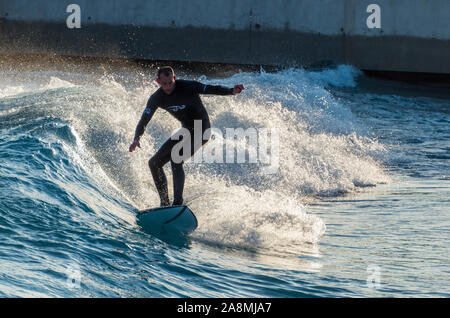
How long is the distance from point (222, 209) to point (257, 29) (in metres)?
18.9

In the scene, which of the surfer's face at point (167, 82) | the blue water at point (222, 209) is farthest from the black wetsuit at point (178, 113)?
the blue water at point (222, 209)

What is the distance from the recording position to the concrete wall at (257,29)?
2580cm

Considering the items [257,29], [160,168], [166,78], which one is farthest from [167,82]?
[257,29]

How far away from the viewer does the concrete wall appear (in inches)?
1016

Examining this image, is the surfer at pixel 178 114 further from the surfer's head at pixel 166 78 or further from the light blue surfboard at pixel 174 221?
the light blue surfboard at pixel 174 221

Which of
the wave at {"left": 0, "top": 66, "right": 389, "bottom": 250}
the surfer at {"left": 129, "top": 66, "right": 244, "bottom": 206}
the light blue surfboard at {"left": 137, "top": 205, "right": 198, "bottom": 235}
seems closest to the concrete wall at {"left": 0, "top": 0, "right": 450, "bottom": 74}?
the wave at {"left": 0, "top": 66, "right": 389, "bottom": 250}

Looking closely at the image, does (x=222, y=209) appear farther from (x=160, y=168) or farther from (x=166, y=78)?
(x=166, y=78)

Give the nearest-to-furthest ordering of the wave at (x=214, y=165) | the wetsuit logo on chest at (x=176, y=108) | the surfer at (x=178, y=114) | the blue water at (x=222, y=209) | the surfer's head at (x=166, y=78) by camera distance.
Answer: the blue water at (x=222, y=209) < the surfer's head at (x=166, y=78) < the wave at (x=214, y=165) < the surfer at (x=178, y=114) < the wetsuit logo on chest at (x=176, y=108)

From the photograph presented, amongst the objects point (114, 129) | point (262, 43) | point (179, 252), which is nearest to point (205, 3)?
point (262, 43)

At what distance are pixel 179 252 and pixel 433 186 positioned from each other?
18.1ft

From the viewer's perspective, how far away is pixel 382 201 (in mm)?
9727

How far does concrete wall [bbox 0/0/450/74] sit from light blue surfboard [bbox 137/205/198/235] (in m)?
19.2

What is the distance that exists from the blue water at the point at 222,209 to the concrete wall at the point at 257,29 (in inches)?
400

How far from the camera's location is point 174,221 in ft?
24.1
